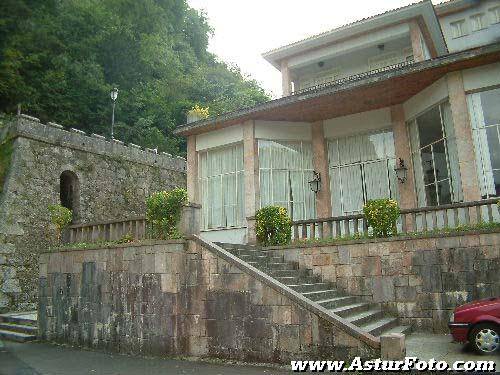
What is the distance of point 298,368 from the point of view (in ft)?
24.0

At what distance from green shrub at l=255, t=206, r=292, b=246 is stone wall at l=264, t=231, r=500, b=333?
1.71 meters

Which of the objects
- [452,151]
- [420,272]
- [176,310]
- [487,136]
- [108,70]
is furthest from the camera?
[108,70]

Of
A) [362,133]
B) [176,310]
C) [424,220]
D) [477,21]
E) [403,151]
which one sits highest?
[477,21]

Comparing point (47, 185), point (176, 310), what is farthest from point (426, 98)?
point (47, 185)

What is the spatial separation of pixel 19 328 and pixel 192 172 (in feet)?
27.5

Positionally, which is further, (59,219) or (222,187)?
(222,187)

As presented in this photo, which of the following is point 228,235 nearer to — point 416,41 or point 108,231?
point 108,231

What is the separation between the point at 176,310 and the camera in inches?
370

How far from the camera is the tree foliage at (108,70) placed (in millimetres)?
27578

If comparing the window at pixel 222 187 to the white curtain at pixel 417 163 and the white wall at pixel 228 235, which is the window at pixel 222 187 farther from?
the white curtain at pixel 417 163

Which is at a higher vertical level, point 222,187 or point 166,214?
point 222,187

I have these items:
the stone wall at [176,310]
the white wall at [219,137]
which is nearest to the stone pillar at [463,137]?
the stone wall at [176,310]

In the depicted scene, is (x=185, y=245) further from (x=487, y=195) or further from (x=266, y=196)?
(x=487, y=195)

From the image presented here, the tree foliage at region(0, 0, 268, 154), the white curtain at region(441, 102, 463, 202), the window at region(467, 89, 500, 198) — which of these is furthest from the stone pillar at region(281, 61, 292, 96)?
the tree foliage at region(0, 0, 268, 154)
